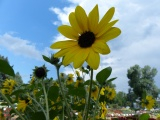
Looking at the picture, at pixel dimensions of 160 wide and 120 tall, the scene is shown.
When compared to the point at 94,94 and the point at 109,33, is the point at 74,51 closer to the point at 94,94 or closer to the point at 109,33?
the point at 109,33

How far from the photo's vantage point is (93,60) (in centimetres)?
59

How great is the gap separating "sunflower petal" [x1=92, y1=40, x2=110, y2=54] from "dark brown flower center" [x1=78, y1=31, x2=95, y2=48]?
27 millimetres

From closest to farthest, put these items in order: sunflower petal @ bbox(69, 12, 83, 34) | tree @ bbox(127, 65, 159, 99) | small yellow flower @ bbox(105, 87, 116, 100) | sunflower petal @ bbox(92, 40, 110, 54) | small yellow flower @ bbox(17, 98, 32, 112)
A: sunflower petal @ bbox(92, 40, 110, 54), sunflower petal @ bbox(69, 12, 83, 34), small yellow flower @ bbox(17, 98, 32, 112), small yellow flower @ bbox(105, 87, 116, 100), tree @ bbox(127, 65, 159, 99)

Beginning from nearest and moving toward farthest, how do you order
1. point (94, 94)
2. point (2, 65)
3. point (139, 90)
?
point (2, 65)
point (94, 94)
point (139, 90)

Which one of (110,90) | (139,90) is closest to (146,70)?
(139,90)

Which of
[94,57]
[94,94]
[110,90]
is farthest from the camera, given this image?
[110,90]

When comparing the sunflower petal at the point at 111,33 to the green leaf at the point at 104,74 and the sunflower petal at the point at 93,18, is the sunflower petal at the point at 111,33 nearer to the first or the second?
the sunflower petal at the point at 93,18

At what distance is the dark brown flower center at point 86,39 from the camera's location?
648 millimetres

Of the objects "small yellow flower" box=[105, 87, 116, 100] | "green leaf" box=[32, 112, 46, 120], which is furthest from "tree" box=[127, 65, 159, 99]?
"green leaf" box=[32, 112, 46, 120]

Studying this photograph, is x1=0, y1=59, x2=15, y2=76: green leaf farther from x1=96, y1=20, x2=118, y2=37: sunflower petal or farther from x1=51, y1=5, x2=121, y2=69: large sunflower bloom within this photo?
x1=96, y1=20, x2=118, y2=37: sunflower petal

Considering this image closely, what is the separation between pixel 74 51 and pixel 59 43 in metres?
0.04

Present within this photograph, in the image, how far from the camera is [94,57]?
60 cm

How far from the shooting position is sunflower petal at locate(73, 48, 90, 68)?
24.0 inches

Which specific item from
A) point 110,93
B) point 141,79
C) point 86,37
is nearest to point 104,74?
point 86,37
